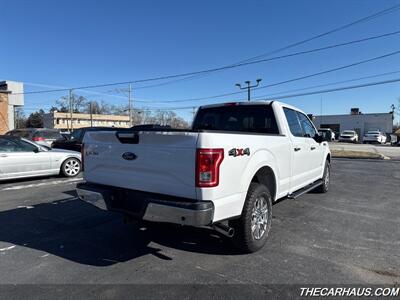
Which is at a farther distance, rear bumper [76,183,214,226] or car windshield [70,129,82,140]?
car windshield [70,129,82,140]

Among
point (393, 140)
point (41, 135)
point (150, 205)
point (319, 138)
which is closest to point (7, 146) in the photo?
point (41, 135)

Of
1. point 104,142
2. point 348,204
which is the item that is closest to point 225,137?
point 104,142

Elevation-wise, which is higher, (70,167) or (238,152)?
(238,152)

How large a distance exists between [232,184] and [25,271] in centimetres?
252

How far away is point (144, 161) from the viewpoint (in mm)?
3986

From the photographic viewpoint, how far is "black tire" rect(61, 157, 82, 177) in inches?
424

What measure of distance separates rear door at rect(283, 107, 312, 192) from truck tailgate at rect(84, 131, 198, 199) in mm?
2581

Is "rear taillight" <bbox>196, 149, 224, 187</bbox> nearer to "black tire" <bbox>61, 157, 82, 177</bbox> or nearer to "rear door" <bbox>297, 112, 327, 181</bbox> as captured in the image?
"rear door" <bbox>297, 112, 327, 181</bbox>

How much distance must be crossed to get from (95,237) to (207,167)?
7.85ft

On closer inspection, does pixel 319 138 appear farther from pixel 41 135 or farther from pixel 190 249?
pixel 41 135

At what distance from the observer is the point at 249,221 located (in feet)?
13.7

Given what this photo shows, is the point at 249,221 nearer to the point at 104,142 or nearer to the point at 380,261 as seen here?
the point at 380,261

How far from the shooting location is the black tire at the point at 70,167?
10766mm

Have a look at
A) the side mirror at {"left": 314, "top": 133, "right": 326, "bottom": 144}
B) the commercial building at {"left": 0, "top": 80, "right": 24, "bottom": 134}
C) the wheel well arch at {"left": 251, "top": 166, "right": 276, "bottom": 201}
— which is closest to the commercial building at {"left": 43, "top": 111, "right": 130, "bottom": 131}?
the commercial building at {"left": 0, "top": 80, "right": 24, "bottom": 134}
